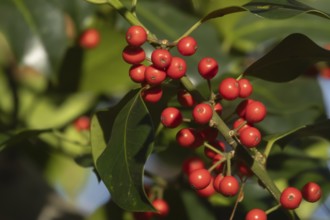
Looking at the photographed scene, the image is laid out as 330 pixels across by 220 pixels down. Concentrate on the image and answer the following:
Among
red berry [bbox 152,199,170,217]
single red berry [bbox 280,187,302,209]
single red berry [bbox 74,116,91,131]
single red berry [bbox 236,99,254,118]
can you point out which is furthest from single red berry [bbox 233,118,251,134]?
single red berry [bbox 74,116,91,131]

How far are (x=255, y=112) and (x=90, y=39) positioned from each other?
839mm

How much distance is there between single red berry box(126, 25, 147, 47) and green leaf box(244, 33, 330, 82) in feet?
0.75

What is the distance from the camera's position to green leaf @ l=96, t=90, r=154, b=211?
44.2 inches

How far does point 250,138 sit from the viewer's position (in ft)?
3.76

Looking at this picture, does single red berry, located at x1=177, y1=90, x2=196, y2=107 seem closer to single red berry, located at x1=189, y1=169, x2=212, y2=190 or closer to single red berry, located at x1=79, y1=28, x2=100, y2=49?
single red berry, located at x1=189, y1=169, x2=212, y2=190

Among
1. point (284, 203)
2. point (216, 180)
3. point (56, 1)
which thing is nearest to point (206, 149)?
point (216, 180)

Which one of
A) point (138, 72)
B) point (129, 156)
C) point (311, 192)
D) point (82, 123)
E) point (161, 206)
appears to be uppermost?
point (138, 72)

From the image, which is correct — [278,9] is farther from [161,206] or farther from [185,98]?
[161,206]

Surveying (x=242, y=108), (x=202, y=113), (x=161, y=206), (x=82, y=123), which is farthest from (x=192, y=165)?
(x=82, y=123)

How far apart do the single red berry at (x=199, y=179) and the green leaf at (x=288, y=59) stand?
0.20 meters

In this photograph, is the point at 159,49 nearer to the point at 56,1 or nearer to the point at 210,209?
→ the point at 210,209

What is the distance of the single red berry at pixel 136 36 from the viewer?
111cm

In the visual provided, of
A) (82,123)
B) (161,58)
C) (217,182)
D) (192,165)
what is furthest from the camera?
(82,123)

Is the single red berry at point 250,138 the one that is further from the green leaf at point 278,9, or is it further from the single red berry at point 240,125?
the green leaf at point 278,9
